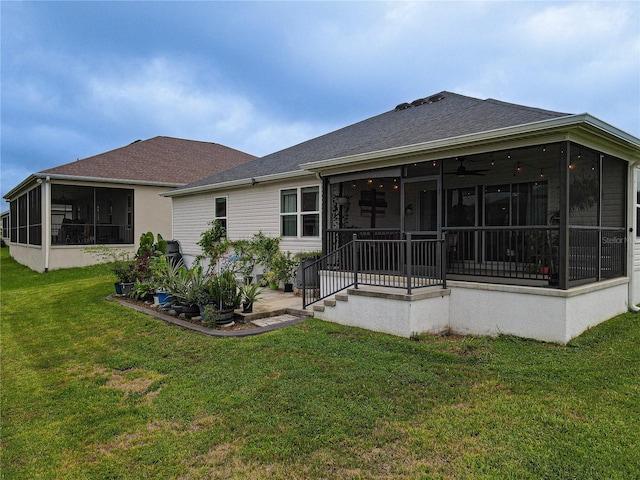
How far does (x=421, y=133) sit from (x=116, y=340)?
6673 millimetres

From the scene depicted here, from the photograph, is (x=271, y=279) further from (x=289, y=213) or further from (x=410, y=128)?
(x=410, y=128)

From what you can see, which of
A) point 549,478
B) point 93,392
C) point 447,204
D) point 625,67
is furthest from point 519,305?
point 625,67

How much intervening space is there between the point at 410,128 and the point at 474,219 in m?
2.54

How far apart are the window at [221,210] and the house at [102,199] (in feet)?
18.0

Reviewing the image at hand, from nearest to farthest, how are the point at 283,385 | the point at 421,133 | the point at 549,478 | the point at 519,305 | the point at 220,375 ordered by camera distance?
the point at 549,478, the point at 283,385, the point at 220,375, the point at 519,305, the point at 421,133

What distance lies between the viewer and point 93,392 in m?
4.42

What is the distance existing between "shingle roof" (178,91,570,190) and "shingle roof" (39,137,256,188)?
4810mm

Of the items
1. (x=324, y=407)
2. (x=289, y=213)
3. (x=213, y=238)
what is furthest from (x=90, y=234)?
(x=324, y=407)

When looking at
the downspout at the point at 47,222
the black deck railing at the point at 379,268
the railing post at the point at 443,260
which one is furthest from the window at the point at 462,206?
the downspout at the point at 47,222

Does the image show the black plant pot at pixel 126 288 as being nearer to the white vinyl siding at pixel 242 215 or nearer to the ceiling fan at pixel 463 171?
the white vinyl siding at pixel 242 215

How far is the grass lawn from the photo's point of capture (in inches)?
113

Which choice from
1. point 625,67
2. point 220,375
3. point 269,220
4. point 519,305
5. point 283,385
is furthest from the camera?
point 625,67

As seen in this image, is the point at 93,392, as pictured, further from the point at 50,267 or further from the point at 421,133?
the point at 50,267

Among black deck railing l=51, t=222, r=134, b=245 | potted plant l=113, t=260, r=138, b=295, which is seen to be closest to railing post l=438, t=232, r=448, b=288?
potted plant l=113, t=260, r=138, b=295
